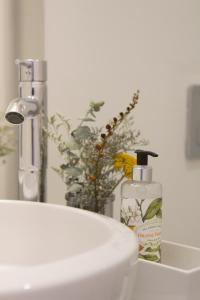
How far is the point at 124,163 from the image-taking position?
760 millimetres

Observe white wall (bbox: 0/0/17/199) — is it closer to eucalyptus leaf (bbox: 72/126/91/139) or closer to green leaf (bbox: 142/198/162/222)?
eucalyptus leaf (bbox: 72/126/91/139)

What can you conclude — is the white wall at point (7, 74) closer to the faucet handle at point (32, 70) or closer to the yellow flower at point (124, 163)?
the faucet handle at point (32, 70)

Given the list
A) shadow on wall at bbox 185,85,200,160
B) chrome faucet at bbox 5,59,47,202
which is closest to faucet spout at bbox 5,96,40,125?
chrome faucet at bbox 5,59,47,202

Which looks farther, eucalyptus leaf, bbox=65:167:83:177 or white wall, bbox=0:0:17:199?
white wall, bbox=0:0:17:199

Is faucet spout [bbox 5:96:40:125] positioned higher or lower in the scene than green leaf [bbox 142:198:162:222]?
higher

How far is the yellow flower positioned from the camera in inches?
29.7

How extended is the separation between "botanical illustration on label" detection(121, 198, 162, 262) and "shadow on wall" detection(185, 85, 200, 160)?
0.41 m

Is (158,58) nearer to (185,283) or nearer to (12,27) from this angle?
(12,27)

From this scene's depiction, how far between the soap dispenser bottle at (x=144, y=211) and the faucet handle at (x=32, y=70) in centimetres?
25

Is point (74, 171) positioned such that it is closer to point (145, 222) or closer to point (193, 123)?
point (145, 222)

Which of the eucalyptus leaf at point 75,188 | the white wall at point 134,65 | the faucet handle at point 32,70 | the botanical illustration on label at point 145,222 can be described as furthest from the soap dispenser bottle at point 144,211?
the white wall at point 134,65

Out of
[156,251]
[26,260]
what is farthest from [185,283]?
[26,260]

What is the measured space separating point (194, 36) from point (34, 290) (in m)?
0.79

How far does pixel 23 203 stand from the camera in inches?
29.4
